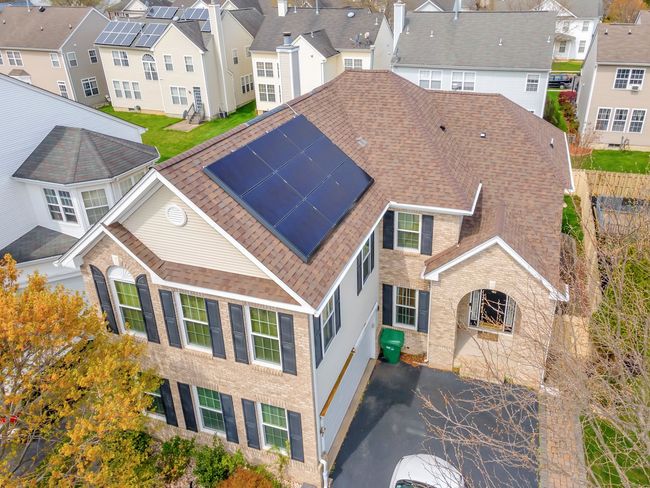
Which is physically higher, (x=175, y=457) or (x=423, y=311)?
(x=423, y=311)

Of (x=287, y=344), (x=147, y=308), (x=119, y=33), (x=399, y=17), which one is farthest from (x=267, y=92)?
(x=287, y=344)

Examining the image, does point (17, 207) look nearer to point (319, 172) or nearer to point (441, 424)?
point (319, 172)

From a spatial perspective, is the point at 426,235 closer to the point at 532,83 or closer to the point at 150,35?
the point at 532,83

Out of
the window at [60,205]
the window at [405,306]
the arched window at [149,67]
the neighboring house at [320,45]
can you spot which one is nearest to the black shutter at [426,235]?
the window at [405,306]

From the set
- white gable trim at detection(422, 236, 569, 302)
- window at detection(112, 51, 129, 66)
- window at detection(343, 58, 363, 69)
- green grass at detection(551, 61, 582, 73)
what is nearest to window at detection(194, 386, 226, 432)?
white gable trim at detection(422, 236, 569, 302)

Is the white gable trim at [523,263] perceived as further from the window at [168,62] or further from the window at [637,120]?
the window at [168,62]

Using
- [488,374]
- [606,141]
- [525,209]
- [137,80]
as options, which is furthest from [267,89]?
[488,374]

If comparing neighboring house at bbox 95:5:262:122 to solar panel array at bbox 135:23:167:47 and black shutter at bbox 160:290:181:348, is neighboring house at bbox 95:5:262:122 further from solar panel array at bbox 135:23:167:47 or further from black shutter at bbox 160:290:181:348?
black shutter at bbox 160:290:181:348

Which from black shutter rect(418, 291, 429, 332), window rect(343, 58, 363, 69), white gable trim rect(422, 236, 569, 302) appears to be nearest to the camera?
white gable trim rect(422, 236, 569, 302)

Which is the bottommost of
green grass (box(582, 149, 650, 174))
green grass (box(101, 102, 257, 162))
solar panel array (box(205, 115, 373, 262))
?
green grass (box(582, 149, 650, 174))
